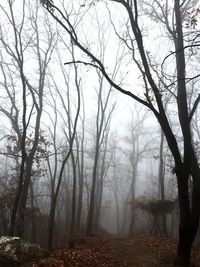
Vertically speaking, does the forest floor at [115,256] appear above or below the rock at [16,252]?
below

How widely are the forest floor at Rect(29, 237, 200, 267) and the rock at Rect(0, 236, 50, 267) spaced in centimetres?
37

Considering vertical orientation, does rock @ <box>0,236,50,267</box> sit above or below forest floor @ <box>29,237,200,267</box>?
above

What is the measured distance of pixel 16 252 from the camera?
8.67 m

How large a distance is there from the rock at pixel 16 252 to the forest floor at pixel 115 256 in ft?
1.22

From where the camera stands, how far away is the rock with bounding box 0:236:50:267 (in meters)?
8.51

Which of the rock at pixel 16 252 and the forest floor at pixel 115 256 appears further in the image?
the forest floor at pixel 115 256

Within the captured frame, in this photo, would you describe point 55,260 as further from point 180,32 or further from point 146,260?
point 180,32

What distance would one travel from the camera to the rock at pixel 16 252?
27.9ft

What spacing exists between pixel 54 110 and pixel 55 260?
15.6 metres

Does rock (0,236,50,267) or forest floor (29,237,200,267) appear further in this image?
forest floor (29,237,200,267)

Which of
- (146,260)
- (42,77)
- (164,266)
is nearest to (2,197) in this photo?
(42,77)

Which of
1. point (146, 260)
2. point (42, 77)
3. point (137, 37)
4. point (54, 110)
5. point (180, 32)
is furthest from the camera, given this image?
point (54, 110)

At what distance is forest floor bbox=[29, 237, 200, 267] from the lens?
9234 millimetres

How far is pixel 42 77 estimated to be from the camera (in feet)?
54.1
